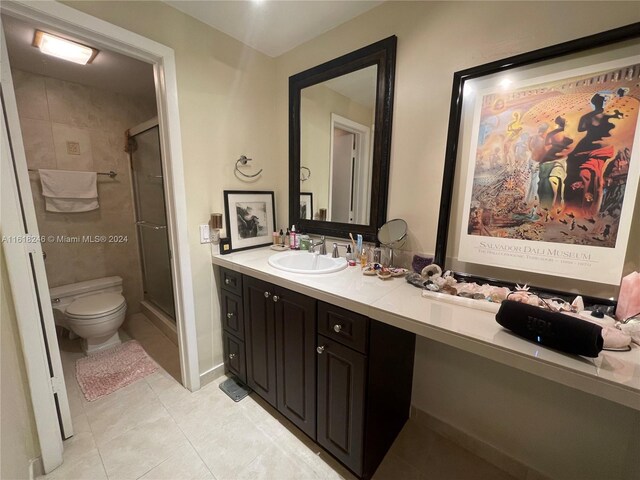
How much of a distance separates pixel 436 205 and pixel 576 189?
0.51 m

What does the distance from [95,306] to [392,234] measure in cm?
239

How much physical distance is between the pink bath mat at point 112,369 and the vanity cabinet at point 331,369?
1.02 m

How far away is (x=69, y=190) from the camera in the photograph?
7.37ft

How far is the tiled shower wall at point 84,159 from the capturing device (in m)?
2.12

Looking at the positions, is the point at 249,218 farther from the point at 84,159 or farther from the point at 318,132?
the point at 84,159

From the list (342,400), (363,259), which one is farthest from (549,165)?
(342,400)

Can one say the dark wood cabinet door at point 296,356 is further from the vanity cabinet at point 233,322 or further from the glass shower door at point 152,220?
the glass shower door at point 152,220

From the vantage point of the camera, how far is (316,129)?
180 cm

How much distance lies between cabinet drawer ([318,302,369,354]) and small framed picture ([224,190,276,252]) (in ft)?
3.09

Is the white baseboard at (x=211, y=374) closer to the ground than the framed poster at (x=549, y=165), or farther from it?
closer to the ground

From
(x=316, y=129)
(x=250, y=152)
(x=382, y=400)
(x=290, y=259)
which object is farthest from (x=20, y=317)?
(x=316, y=129)

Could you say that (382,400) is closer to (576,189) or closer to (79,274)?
(576,189)

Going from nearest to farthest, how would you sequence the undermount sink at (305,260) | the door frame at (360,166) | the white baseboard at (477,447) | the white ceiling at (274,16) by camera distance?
the white baseboard at (477,447) < the white ceiling at (274,16) < the door frame at (360,166) < the undermount sink at (305,260)

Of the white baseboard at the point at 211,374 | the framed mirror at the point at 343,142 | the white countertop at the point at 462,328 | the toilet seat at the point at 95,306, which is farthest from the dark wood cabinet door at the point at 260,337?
the toilet seat at the point at 95,306
